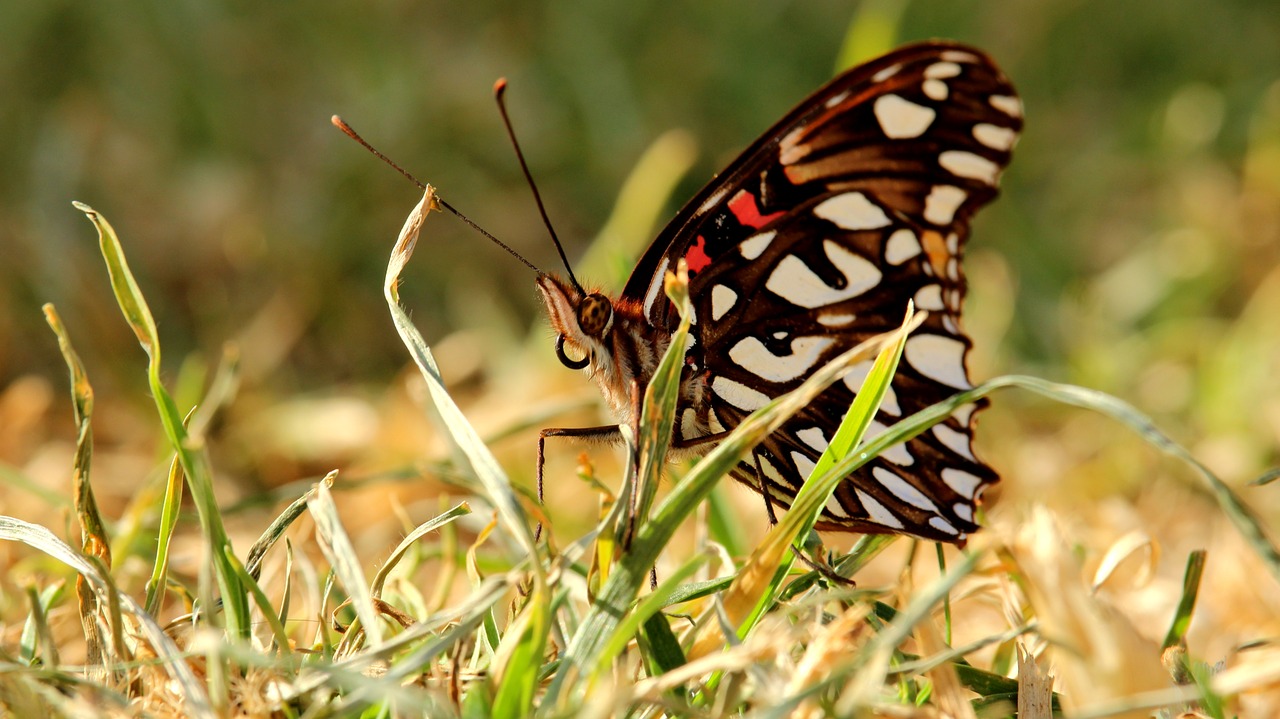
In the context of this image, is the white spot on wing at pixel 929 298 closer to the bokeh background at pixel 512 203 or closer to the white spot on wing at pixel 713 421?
the white spot on wing at pixel 713 421

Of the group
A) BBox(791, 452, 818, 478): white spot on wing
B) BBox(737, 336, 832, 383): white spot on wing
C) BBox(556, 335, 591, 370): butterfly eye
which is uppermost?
BBox(556, 335, 591, 370): butterfly eye

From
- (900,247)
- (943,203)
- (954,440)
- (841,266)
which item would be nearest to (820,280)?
(841,266)

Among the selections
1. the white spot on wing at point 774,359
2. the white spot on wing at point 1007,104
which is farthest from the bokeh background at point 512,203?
the white spot on wing at point 1007,104

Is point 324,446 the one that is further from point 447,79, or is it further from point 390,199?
point 447,79

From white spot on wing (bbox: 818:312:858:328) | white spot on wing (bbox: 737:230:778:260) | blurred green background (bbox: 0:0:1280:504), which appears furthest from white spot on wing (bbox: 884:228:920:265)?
blurred green background (bbox: 0:0:1280:504)

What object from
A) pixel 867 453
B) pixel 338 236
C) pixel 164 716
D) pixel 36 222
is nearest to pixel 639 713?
pixel 867 453

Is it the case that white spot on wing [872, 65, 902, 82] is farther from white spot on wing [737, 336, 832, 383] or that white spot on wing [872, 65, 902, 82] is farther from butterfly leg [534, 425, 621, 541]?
butterfly leg [534, 425, 621, 541]
